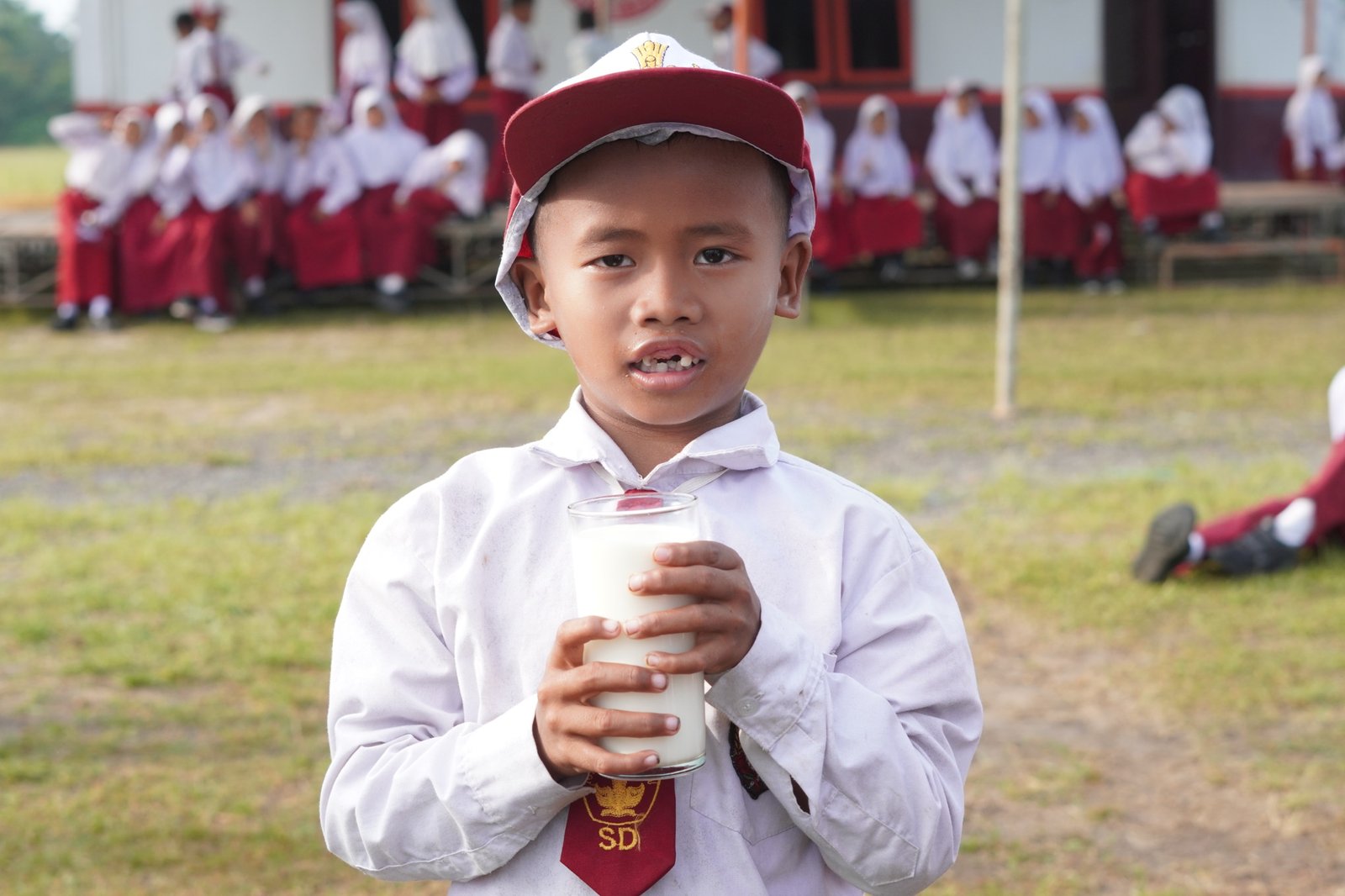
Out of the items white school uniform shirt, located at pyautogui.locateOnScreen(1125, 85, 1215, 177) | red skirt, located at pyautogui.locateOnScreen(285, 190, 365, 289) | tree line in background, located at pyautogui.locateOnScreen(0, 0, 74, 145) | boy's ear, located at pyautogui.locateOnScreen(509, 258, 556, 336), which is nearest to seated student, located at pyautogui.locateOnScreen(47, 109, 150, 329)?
red skirt, located at pyautogui.locateOnScreen(285, 190, 365, 289)

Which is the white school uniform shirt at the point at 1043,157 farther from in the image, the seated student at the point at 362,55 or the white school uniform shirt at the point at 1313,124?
the seated student at the point at 362,55

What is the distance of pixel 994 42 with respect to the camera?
1797 centimetres

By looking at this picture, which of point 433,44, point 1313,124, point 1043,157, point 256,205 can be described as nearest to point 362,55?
point 433,44

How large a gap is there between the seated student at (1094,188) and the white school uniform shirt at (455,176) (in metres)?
5.37

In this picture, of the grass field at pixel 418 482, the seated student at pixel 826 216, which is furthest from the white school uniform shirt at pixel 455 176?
the seated student at pixel 826 216

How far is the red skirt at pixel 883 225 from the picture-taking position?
15227 mm

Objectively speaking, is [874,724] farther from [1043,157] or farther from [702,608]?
[1043,157]

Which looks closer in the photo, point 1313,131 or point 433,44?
point 433,44

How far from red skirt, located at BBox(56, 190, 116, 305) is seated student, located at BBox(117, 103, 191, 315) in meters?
0.14

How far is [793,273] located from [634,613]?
54 centimetres

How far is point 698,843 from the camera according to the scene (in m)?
1.59

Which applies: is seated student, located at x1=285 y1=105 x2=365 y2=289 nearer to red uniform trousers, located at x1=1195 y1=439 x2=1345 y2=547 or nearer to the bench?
the bench

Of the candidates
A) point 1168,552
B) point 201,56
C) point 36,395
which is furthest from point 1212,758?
point 201,56

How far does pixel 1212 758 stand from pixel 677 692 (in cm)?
278
